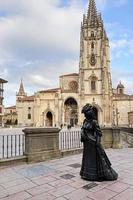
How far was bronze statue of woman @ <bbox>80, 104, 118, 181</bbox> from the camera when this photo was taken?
19.0ft

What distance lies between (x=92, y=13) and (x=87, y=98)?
2778cm

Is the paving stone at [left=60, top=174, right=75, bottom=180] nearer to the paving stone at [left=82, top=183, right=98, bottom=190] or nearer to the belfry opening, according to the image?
the paving stone at [left=82, top=183, right=98, bottom=190]

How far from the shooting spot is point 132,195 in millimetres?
4773

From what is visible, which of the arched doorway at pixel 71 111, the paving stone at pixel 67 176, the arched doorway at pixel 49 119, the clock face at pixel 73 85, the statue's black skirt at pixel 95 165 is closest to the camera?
the statue's black skirt at pixel 95 165

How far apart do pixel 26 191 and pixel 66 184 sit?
105 centimetres

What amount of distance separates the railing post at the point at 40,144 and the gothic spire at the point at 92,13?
198 ft

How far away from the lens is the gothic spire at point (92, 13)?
6430 centimetres

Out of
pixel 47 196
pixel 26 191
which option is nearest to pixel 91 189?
pixel 47 196

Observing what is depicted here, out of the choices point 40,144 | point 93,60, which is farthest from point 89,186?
point 93,60

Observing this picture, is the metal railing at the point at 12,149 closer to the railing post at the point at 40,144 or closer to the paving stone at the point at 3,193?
the railing post at the point at 40,144

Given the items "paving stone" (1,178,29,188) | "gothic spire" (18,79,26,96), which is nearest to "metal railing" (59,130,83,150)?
"paving stone" (1,178,29,188)

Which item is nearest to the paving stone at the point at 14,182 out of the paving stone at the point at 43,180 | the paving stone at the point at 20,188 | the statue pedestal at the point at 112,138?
the paving stone at the point at 20,188

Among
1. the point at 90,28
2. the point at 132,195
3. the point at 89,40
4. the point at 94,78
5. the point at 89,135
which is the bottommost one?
the point at 132,195

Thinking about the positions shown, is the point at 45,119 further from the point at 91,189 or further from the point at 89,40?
the point at 91,189
